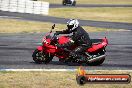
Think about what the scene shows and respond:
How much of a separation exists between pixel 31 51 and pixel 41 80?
22.6 ft

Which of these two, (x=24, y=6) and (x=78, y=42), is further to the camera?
(x=24, y=6)

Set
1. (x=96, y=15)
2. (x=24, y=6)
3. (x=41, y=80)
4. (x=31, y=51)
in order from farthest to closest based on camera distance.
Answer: (x=96, y=15) < (x=24, y=6) < (x=31, y=51) < (x=41, y=80)

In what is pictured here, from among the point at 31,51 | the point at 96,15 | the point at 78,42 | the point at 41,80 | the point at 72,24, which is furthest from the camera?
the point at 96,15

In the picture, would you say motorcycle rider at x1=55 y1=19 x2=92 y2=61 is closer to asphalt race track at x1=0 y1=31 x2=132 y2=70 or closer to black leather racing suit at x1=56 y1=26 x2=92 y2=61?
black leather racing suit at x1=56 y1=26 x2=92 y2=61

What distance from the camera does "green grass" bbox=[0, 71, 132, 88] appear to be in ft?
37.9

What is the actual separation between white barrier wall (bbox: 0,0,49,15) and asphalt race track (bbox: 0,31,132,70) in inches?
641

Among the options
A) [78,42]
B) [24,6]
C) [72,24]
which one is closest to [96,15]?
[24,6]

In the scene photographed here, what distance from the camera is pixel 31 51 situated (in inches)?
750

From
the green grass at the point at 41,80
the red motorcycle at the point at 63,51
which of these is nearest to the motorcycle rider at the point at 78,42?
the red motorcycle at the point at 63,51

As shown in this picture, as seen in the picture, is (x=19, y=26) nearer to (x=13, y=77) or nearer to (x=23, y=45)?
(x=23, y=45)

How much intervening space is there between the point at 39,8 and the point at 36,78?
31.6 metres

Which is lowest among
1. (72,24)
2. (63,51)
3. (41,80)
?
(41,80)

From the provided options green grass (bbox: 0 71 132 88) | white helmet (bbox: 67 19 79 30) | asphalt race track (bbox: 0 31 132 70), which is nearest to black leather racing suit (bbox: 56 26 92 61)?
white helmet (bbox: 67 19 79 30)

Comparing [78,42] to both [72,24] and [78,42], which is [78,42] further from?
[72,24]
